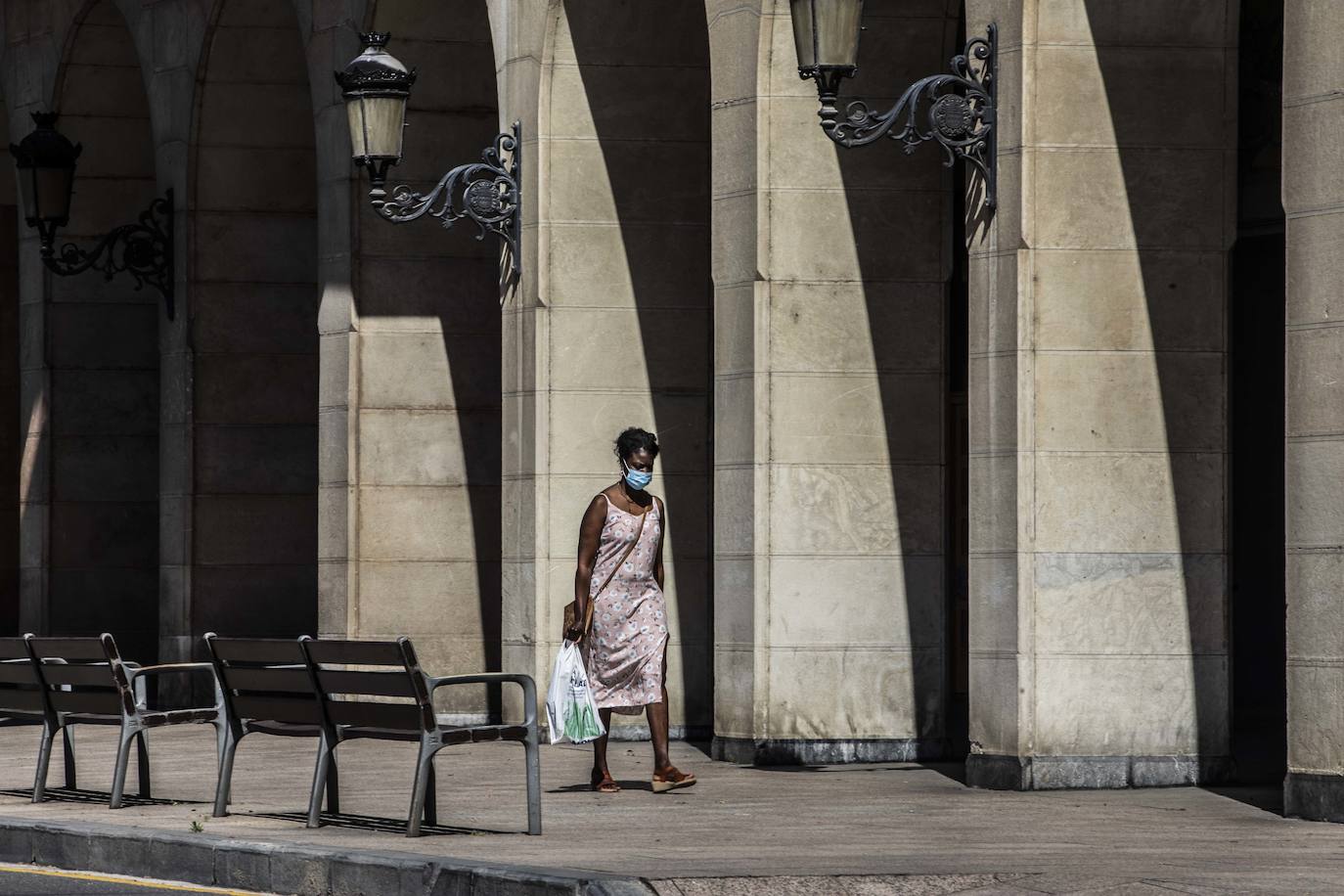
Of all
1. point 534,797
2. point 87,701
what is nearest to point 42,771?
point 87,701

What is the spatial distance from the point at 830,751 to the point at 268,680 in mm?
4231

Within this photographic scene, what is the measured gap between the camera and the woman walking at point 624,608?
44.7 ft

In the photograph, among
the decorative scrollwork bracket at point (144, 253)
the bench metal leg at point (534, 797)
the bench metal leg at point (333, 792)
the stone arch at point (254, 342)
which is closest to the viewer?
the bench metal leg at point (534, 797)

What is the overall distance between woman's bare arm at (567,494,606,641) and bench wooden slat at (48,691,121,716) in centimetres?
219

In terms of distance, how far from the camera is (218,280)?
74.6ft

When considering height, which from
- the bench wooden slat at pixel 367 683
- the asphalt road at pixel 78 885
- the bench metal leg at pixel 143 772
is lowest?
the asphalt road at pixel 78 885

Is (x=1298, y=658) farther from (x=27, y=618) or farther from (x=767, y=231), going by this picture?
(x=27, y=618)

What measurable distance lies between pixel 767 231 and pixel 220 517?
869 centimetres

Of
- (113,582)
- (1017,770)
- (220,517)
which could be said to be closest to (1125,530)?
(1017,770)

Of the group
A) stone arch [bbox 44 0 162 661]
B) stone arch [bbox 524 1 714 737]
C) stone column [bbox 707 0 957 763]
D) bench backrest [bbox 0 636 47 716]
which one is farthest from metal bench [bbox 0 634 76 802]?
stone arch [bbox 44 0 162 661]

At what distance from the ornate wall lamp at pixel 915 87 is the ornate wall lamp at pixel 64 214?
32.4ft

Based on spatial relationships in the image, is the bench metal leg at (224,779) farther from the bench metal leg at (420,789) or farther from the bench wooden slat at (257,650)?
the bench metal leg at (420,789)

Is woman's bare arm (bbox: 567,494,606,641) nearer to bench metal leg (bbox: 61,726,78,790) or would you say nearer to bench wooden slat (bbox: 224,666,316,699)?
bench wooden slat (bbox: 224,666,316,699)

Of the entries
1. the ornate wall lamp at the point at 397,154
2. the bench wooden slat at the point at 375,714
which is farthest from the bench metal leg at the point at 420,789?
the ornate wall lamp at the point at 397,154
